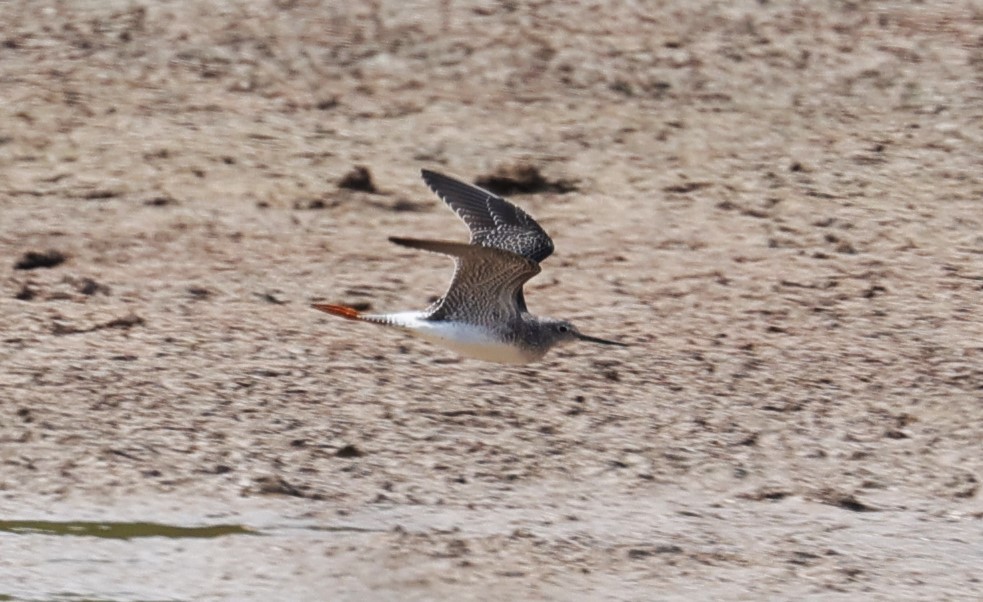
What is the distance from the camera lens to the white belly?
7535mm

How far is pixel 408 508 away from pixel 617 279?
7.63 ft

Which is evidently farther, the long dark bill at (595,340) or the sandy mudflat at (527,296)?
the long dark bill at (595,340)

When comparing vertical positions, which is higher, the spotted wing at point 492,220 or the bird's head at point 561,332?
the spotted wing at point 492,220

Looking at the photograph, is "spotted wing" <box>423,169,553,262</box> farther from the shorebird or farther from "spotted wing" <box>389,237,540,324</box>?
"spotted wing" <box>389,237,540,324</box>

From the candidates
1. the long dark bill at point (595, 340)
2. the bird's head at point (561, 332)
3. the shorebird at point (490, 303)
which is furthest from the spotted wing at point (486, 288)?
the long dark bill at point (595, 340)

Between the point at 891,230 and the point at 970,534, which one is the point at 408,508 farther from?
the point at 891,230

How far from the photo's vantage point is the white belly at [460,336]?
754cm

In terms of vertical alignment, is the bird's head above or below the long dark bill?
above

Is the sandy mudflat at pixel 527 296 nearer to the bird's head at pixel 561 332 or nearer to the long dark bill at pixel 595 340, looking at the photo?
the long dark bill at pixel 595 340

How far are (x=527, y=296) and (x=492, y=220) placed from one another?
1030 mm

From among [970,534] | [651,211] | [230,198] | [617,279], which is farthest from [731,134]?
[970,534]

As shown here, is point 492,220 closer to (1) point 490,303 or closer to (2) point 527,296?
(1) point 490,303

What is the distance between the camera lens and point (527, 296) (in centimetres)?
902

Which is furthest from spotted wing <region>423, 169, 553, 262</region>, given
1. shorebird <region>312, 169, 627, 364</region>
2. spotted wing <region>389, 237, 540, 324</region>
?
spotted wing <region>389, 237, 540, 324</region>
